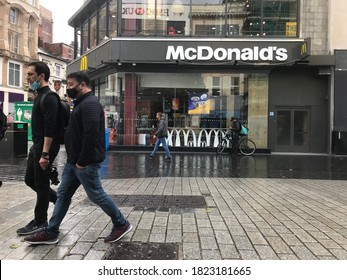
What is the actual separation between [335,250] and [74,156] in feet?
9.78

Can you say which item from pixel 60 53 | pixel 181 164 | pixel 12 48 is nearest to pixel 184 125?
pixel 181 164

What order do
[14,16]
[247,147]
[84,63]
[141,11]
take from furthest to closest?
[14,16] < [84,63] < [141,11] < [247,147]

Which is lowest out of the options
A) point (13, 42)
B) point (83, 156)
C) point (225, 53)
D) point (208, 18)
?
point (83, 156)

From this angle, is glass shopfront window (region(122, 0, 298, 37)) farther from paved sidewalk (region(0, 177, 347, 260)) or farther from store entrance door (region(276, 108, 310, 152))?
paved sidewalk (region(0, 177, 347, 260))

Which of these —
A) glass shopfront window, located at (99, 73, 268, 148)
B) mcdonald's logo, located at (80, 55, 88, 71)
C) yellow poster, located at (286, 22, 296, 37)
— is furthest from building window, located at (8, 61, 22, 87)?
yellow poster, located at (286, 22, 296, 37)

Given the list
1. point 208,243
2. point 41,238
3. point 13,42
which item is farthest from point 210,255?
point 13,42

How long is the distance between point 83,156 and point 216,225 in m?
2.05

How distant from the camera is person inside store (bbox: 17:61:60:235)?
4.37m

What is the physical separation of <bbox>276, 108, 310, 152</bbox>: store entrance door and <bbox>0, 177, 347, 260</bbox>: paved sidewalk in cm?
979

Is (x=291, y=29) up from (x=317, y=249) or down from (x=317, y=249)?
up

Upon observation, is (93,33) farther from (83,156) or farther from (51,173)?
(83,156)

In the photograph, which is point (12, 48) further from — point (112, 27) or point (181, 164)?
point (181, 164)

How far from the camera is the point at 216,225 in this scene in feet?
16.5

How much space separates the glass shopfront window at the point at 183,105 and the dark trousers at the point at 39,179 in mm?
12874
